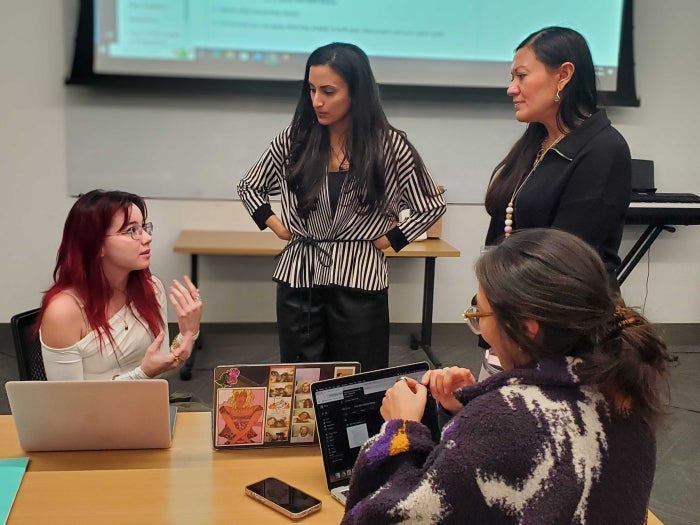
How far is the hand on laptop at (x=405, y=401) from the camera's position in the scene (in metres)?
1.18

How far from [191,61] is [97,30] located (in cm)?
50

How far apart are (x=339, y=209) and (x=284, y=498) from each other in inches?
40.1

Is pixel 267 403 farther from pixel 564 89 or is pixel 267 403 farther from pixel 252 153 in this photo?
pixel 252 153

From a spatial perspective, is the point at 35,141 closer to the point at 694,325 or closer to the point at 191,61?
the point at 191,61

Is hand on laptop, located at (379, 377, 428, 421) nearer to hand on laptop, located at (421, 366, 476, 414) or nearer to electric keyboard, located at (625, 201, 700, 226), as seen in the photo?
hand on laptop, located at (421, 366, 476, 414)

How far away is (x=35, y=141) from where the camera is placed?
150 inches

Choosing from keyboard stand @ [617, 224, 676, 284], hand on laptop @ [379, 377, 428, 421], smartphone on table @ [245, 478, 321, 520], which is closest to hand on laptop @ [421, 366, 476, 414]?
hand on laptop @ [379, 377, 428, 421]

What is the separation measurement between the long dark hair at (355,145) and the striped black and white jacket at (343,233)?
0.03 metres

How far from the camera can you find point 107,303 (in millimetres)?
1788

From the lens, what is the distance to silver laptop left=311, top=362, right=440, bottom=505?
1.28 metres

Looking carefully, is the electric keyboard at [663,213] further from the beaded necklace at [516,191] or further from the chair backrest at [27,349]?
the chair backrest at [27,349]

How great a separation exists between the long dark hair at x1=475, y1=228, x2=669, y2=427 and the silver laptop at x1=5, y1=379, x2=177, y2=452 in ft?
2.13

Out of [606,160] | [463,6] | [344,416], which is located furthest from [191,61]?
[344,416]

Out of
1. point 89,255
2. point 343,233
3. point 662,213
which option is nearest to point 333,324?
point 343,233
